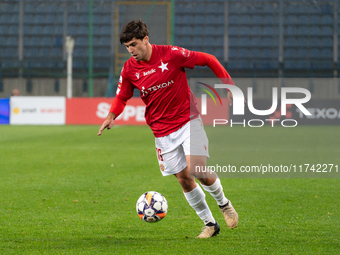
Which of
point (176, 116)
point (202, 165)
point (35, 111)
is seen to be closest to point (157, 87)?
point (176, 116)

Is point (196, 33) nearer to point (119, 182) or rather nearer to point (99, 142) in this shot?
point (99, 142)

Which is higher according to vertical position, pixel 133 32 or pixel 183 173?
pixel 133 32

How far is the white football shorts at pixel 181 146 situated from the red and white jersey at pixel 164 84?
61mm

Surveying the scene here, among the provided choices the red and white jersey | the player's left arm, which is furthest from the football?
the player's left arm

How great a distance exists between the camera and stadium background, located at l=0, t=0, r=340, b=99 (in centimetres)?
2403

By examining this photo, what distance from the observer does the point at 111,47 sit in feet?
84.2

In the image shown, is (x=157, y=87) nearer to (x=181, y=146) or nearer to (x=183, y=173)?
(x=181, y=146)

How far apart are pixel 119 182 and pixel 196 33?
68.4 feet

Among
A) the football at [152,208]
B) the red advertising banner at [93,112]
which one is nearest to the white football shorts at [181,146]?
the football at [152,208]

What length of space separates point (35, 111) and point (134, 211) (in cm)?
1570

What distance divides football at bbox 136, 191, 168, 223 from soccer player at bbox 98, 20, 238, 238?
26 centimetres

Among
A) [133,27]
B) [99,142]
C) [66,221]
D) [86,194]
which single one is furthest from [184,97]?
[99,142]

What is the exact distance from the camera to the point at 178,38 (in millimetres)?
26719

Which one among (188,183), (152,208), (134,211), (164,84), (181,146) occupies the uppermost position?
(164,84)
